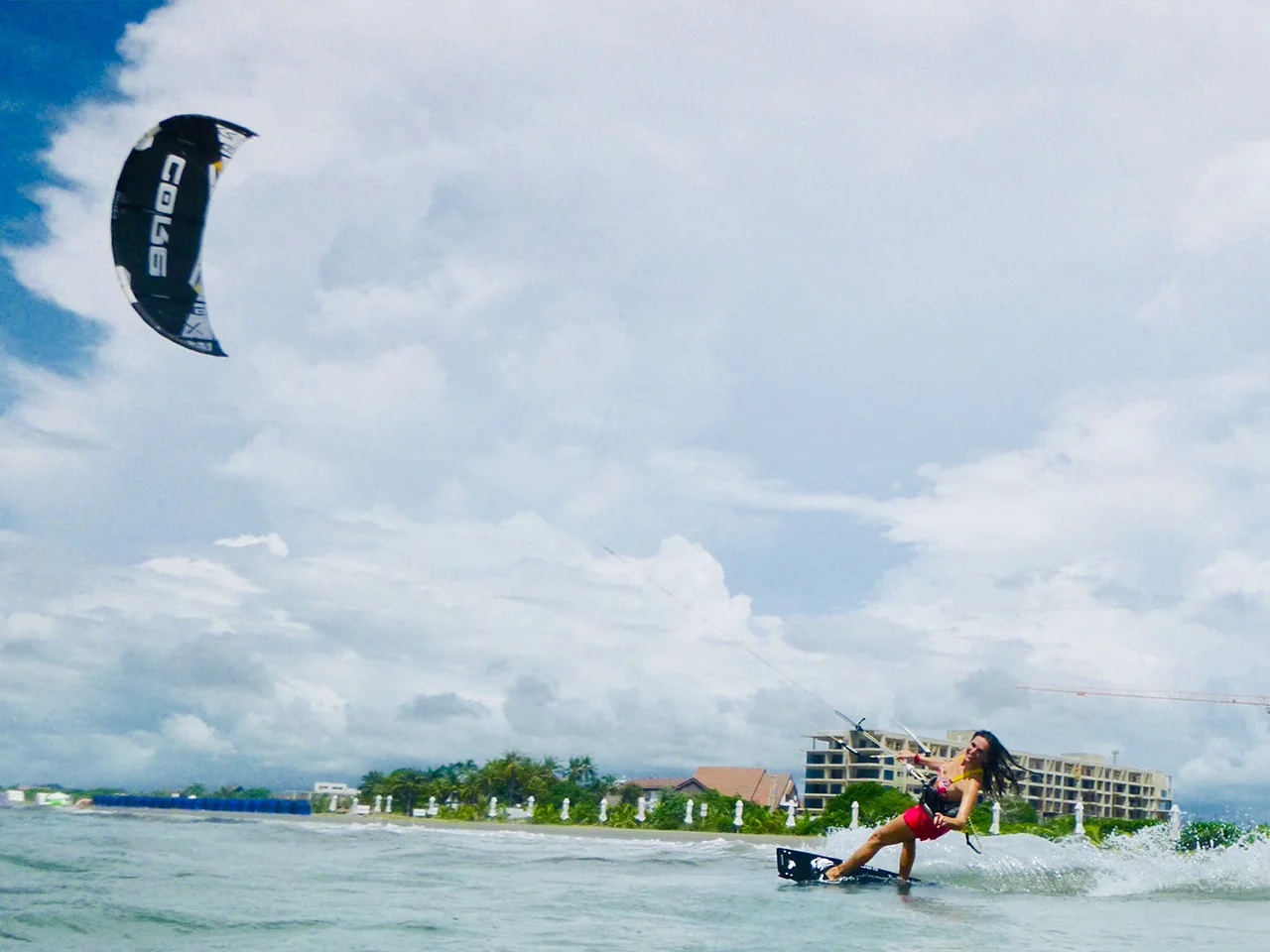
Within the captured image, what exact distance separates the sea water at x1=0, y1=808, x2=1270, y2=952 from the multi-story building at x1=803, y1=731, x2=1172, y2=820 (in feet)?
254

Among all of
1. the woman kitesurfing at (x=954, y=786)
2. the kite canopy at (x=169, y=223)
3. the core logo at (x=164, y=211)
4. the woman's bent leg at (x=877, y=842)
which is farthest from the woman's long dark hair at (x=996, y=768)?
the core logo at (x=164, y=211)

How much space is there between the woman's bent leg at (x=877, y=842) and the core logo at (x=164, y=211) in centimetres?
879

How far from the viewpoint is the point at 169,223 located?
36.4 ft

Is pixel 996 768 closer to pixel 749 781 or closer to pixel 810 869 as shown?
pixel 810 869

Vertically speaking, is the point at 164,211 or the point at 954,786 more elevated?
the point at 164,211

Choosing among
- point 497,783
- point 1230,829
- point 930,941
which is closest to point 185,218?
point 930,941

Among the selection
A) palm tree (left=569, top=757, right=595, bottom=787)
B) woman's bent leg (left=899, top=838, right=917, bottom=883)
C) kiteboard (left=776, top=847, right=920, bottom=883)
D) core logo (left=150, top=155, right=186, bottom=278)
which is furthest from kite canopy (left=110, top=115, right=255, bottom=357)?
palm tree (left=569, top=757, right=595, bottom=787)

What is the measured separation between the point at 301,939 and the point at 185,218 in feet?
23.9

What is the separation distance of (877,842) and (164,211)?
30.5ft

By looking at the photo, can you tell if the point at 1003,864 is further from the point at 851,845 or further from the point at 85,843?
the point at 85,843

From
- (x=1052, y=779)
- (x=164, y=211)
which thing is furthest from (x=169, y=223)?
(x=1052, y=779)

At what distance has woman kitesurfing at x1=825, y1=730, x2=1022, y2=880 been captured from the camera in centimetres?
1065

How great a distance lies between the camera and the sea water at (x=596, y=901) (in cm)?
724

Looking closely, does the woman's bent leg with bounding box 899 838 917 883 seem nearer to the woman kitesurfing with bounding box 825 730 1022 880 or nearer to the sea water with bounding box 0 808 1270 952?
the sea water with bounding box 0 808 1270 952
